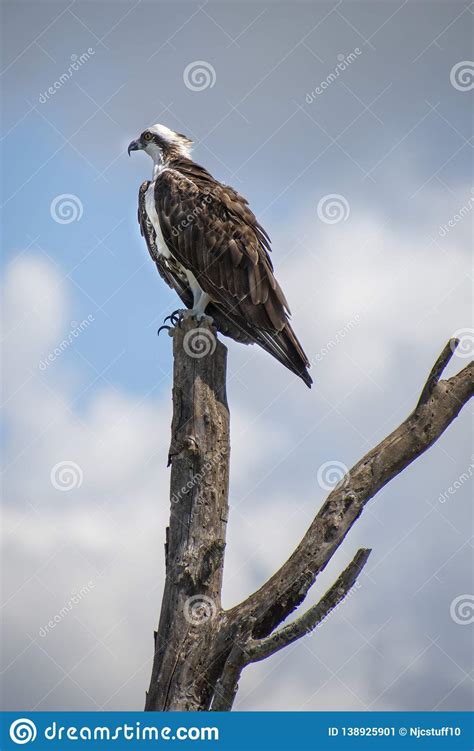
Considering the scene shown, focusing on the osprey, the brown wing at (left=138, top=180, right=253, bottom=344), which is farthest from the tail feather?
the brown wing at (left=138, top=180, right=253, bottom=344)

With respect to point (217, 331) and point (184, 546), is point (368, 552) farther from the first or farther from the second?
point (217, 331)

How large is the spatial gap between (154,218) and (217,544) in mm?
4030

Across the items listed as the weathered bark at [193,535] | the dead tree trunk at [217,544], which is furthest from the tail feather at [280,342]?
the dead tree trunk at [217,544]

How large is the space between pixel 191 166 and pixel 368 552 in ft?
18.4

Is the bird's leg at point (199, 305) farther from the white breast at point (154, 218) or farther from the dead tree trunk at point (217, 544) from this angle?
the dead tree trunk at point (217, 544)

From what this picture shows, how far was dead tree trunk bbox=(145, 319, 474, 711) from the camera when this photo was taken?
22.6ft

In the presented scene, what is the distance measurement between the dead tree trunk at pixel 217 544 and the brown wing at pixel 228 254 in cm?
122

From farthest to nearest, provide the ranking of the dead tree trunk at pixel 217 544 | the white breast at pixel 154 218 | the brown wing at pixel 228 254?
the white breast at pixel 154 218, the brown wing at pixel 228 254, the dead tree trunk at pixel 217 544

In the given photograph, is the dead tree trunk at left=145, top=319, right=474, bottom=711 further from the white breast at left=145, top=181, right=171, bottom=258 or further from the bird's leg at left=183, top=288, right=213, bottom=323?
the white breast at left=145, top=181, right=171, bottom=258

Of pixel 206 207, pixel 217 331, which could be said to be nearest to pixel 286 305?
pixel 217 331

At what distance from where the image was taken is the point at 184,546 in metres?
7.32

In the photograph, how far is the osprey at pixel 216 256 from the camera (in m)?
8.87

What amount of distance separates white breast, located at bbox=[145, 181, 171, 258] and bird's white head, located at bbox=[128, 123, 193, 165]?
685mm

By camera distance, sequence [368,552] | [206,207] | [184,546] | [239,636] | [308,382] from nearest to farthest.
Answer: [368,552] → [239,636] → [184,546] → [308,382] → [206,207]
